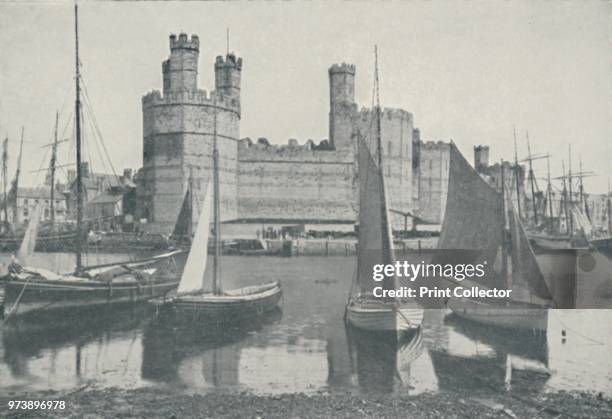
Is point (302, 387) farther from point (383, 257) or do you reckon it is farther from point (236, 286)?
point (236, 286)

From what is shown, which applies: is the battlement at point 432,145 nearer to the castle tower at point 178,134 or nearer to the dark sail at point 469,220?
the castle tower at point 178,134

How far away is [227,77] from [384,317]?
35613 mm

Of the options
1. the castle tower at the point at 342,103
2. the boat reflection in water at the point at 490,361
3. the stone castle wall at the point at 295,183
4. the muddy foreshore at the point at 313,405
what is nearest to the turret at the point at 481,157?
the castle tower at the point at 342,103

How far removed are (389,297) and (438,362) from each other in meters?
2.11

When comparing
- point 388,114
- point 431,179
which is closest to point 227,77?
point 388,114

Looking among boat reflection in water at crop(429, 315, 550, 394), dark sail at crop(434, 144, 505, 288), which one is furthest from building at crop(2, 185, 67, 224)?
boat reflection in water at crop(429, 315, 550, 394)

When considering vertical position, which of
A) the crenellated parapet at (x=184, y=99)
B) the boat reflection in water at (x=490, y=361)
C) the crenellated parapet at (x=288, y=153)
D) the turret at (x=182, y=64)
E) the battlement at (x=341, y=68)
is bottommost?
the boat reflection in water at (x=490, y=361)

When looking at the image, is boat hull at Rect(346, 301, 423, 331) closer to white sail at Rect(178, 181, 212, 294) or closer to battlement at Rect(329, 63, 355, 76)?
white sail at Rect(178, 181, 212, 294)

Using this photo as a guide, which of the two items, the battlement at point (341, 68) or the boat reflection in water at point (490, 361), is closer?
the boat reflection in water at point (490, 361)

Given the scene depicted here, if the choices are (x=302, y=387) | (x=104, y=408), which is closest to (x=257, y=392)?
(x=302, y=387)

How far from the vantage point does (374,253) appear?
50.7 feet

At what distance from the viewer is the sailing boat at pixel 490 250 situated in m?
15.6

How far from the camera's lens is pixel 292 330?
1677 centimetres

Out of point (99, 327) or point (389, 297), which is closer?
point (389, 297)
